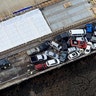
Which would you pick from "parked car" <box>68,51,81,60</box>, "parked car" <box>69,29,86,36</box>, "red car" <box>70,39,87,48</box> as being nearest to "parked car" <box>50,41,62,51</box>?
"red car" <box>70,39,87,48</box>

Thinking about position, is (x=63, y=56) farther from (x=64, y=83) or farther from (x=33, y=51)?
(x=33, y=51)

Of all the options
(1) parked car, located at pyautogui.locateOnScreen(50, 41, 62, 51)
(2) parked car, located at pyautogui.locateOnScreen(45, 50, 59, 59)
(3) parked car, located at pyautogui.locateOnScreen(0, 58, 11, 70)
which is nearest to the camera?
(3) parked car, located at pyautogui.locateOnScreen(0, 58, 11, 70)

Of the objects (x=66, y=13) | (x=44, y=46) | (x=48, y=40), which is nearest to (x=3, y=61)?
(x=44, y=46)


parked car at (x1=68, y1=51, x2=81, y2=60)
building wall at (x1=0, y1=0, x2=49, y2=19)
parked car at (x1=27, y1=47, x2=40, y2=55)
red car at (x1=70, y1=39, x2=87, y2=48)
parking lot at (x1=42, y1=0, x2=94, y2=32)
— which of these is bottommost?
parked car at (x1=68, y1=51, x2=81, y2=60)

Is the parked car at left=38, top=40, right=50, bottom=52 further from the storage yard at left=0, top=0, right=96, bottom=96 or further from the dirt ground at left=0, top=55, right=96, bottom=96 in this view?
the dirt ground at left=0, top=55, right=96, bottom=96

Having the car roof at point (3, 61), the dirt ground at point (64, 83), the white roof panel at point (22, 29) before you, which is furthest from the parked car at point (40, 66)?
the white roof panel at point (22, 29)

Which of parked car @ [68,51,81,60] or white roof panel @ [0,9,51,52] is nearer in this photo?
parked car @ [68,51,81,60]

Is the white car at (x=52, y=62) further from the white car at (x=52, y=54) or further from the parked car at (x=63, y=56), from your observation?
the white car at (x=52, y=54)
